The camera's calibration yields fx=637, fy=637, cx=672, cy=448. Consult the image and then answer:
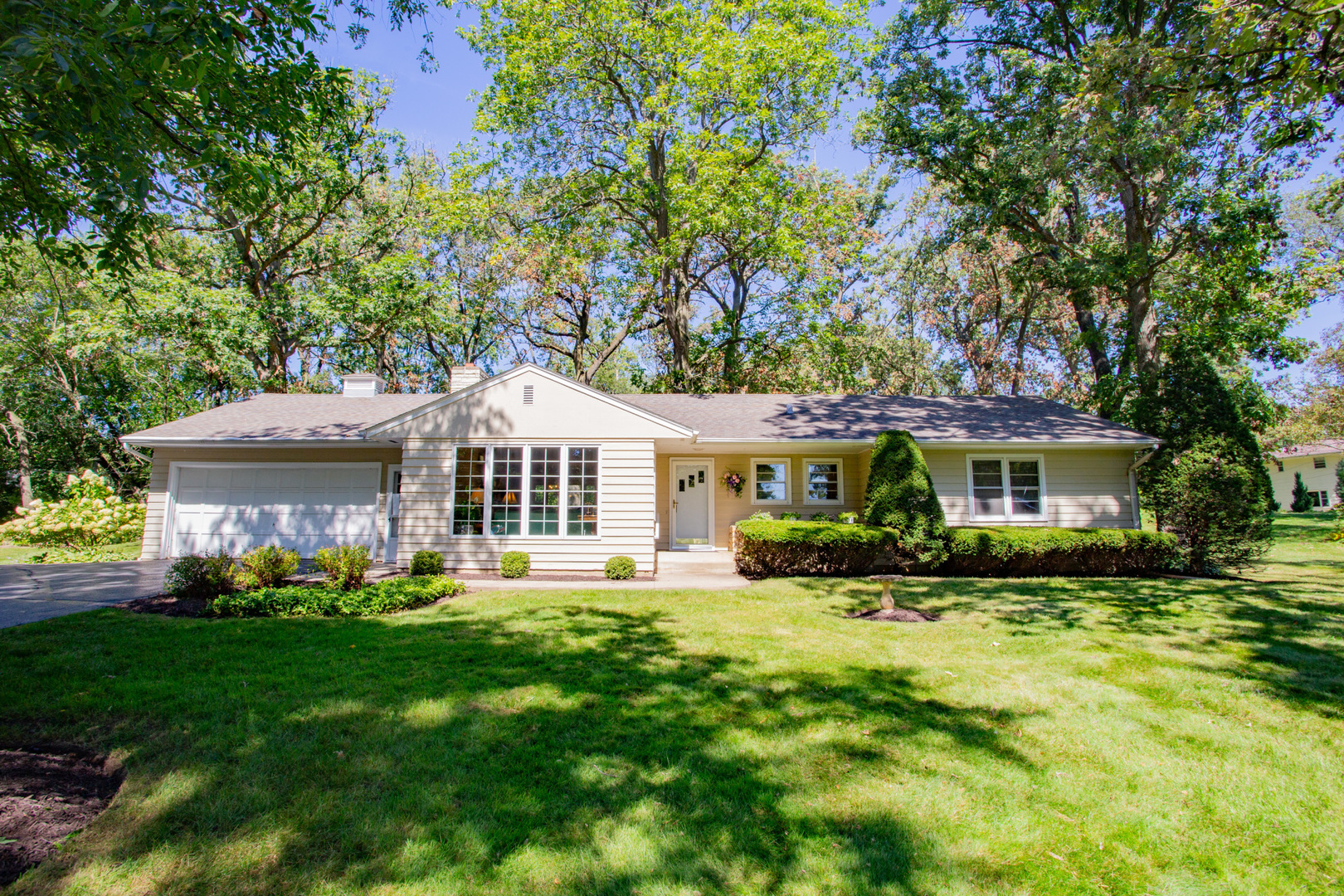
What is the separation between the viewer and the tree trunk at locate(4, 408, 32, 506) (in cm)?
2336

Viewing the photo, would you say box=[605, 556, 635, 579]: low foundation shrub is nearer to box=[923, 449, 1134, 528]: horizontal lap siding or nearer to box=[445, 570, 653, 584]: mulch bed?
box=[445, 570, 653, 584]: mulch bed

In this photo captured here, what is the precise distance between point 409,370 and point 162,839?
85.1ft

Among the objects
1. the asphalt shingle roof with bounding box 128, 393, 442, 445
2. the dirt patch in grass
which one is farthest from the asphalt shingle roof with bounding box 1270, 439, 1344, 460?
the dirt patch in grass

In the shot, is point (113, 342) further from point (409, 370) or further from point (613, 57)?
point (613, 57)

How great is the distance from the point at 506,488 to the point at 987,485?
10555mm

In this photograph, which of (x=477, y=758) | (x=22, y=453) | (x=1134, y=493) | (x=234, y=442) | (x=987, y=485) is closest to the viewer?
(x=477, y=758)

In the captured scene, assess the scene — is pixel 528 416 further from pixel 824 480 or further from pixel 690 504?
pixel 824 480

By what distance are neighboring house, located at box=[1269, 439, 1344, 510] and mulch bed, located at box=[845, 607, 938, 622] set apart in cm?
3633

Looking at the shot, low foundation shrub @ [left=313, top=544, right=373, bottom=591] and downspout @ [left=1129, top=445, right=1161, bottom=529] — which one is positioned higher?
downspout @ [left=1129, top=445, right=1161, bottom=529]

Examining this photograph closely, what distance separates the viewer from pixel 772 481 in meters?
15.3

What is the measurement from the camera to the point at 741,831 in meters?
3.23

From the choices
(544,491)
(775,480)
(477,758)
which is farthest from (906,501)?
(477,758)

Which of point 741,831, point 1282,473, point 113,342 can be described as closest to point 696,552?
point 741,831

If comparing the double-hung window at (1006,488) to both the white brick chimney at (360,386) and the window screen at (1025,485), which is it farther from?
the white brick chimney at (360,386)
